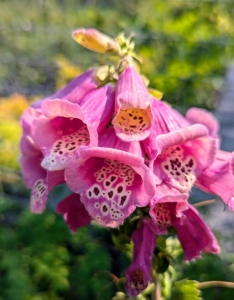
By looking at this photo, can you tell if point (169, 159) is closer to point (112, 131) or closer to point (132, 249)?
point (112, 131)

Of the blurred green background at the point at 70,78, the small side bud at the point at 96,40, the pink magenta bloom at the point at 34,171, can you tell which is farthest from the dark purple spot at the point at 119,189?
the blurred green background at the point at 70,78

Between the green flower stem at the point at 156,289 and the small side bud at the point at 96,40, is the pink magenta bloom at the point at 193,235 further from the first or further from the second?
the small side bud at the point at 96,40

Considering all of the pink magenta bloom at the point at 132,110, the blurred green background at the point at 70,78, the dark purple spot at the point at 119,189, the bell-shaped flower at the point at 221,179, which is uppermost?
the pink magenta bloom at the point at 132,110

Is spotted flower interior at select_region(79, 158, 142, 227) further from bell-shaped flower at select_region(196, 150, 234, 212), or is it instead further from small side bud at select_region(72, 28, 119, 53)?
small side bud at select_region(72, 28, 119, 53)

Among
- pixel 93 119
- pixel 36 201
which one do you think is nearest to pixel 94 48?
pixel 93 119

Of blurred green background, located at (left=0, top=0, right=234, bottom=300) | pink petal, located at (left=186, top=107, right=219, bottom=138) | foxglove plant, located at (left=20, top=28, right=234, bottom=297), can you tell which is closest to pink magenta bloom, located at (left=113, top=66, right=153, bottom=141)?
foxglove plant, located at (left=20, top=28, right=234, bottom=297)

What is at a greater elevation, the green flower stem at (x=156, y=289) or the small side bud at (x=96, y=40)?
the small side bud at (x=96, y=40)

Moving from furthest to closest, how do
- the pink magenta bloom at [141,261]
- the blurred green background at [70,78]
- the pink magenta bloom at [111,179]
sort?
1. the blurred green background at [70,78]
2. the pink magenta bloom at [141,261]
3. the pink magenta bloom at [111,179]
